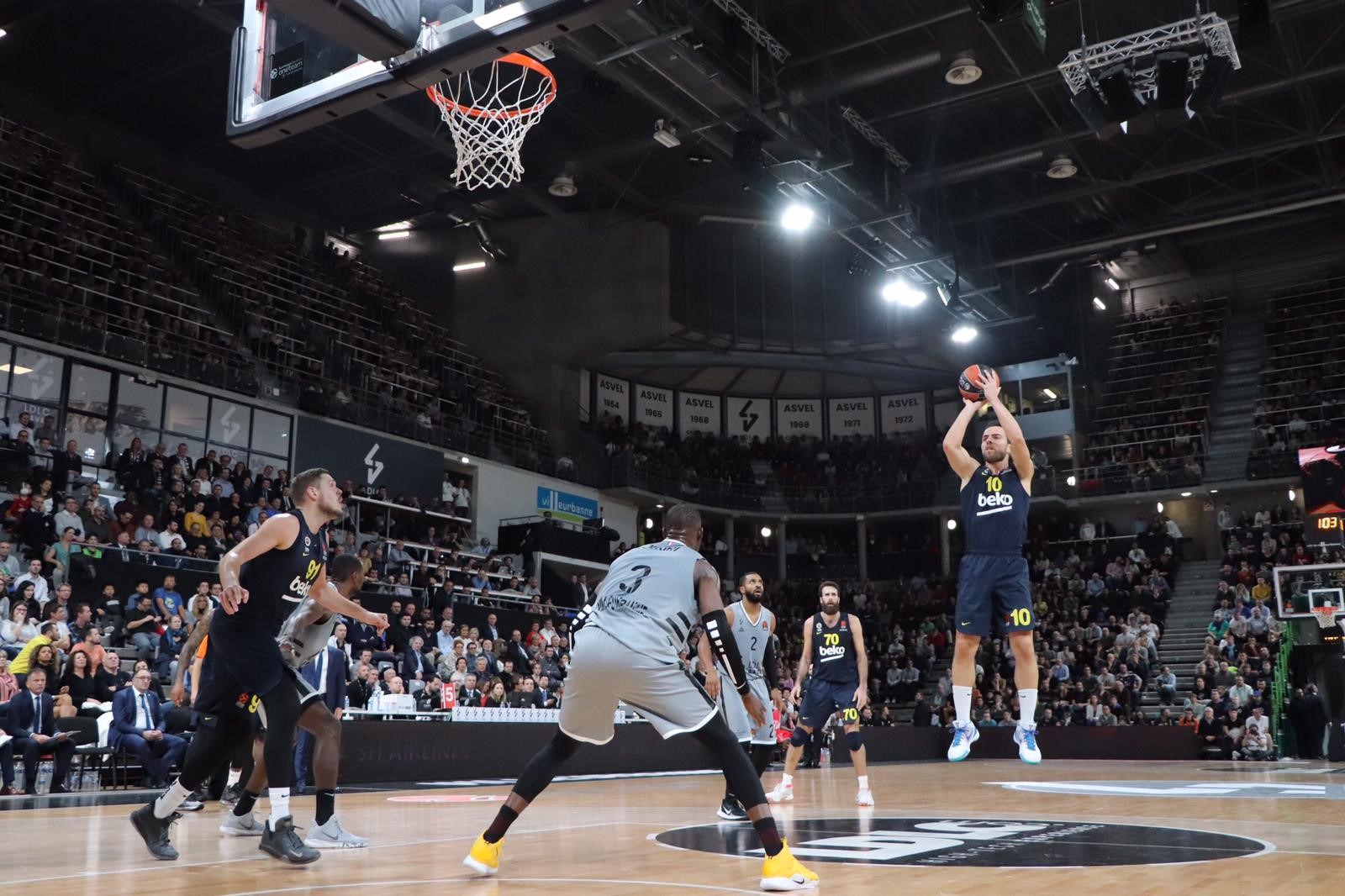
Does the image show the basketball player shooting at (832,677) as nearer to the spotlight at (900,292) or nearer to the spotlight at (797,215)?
the spotlight at (797,215)

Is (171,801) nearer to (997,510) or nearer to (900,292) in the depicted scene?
(997,510)

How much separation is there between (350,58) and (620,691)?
5011 millimetres

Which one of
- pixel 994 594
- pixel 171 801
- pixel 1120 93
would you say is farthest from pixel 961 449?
pixel 1120 93

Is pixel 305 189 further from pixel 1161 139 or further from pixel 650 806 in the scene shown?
pixel 650 806

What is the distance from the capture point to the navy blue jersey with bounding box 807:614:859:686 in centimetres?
1134

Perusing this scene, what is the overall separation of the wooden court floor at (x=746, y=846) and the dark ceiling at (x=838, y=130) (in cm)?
1183

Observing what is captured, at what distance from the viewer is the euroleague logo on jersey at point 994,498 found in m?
7.77

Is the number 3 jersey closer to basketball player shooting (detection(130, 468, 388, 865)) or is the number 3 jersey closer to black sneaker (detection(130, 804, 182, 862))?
basketball player shooting (detection(130, 468, 388, 865))

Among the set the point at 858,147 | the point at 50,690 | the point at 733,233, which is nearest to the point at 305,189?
the point at 733,233

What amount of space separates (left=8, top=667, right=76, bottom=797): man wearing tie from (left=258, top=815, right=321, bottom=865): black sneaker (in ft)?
24.4

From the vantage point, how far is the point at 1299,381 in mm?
33000

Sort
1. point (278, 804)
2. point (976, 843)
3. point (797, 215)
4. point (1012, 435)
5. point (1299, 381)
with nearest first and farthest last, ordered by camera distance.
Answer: point (278, 804) < point (976, 843) < point (1012, 435) < point (797, 215) < point (1299, 381)

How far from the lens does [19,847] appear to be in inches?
273

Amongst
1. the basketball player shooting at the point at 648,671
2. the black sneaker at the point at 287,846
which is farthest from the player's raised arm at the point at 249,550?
the basketball player shooting at the point at 648,671
